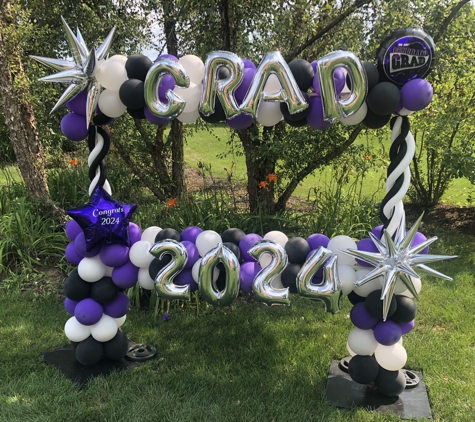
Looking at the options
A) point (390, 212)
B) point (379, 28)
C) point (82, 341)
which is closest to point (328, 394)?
point (390, 212)

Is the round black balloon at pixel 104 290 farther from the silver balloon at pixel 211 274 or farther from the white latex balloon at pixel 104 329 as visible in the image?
the silver balloon at pixel 211 274

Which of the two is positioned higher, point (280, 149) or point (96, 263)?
point (280, 149)

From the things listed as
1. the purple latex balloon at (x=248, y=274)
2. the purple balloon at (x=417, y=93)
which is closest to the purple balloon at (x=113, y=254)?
the purple latex balloon at (x=248, y=274)

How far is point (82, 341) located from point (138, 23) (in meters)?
4.21

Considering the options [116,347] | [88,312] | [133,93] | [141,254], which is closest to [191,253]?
[141,254]

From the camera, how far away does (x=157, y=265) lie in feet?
8.59

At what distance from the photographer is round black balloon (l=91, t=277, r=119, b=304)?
9.00ft

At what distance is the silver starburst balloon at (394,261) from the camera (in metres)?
2.27

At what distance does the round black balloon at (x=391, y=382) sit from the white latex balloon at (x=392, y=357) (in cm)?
7

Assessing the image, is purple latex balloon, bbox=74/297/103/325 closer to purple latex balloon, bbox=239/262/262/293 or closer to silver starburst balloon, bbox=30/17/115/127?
purple latex balloon, bbox=239/262/262/293

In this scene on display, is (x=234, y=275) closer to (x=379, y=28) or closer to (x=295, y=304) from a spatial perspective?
(x=295, y=304)

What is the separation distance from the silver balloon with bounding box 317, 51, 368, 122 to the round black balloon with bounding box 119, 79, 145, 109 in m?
1.01

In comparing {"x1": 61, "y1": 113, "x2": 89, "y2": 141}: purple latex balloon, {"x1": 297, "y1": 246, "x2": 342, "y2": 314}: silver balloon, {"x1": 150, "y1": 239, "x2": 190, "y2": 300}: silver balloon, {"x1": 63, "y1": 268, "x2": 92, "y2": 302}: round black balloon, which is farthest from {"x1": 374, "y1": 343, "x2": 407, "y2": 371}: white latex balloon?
{"x1": 61, "y1": 113, "x2": 89, "y2": 141}: purple latex balloon

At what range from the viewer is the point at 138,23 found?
5.44 meters
